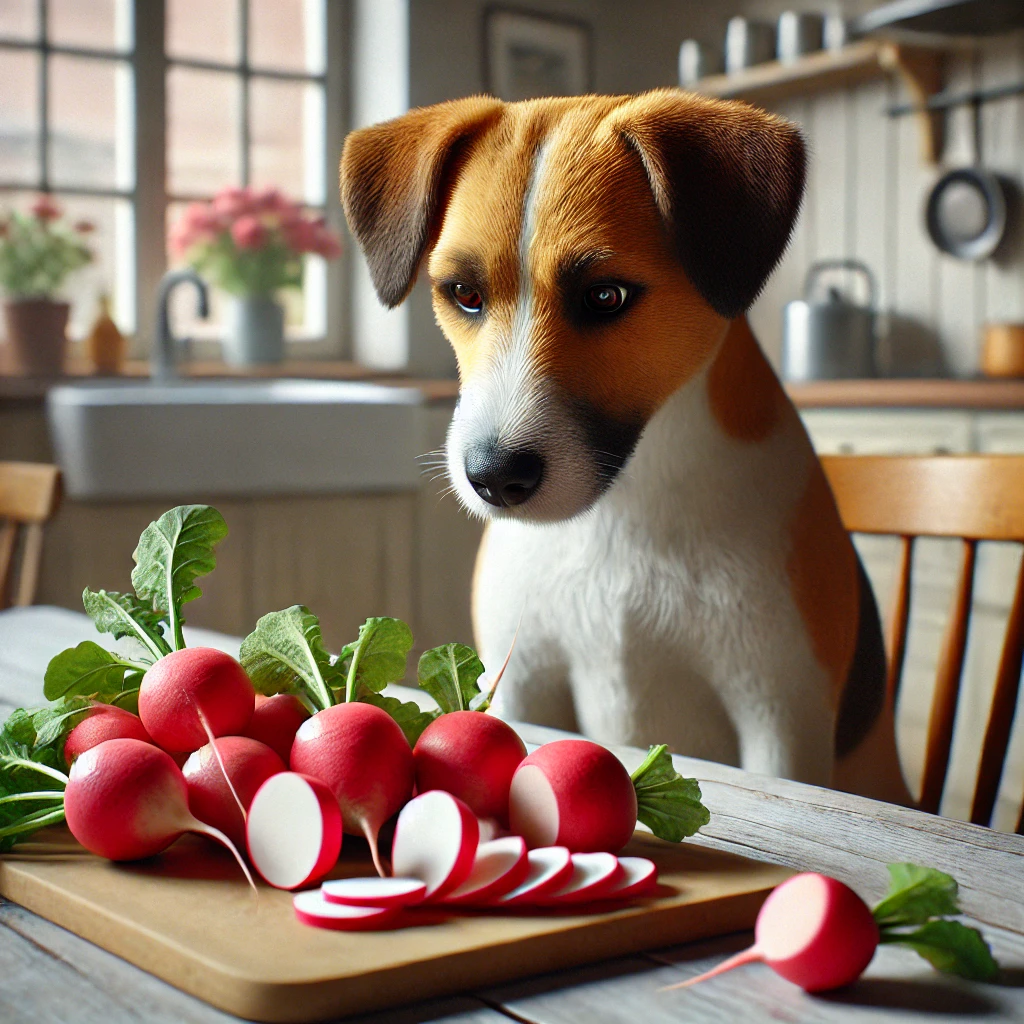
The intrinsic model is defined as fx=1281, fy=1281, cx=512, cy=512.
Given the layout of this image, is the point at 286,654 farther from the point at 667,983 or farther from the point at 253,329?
the point at 253,329

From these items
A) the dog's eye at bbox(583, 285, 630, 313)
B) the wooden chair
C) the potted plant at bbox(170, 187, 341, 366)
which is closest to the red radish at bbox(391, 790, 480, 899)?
the dog's eye at bbox(583, 285, 630, 313)

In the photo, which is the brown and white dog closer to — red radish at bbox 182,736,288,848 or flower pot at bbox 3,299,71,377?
red radish at bbox 182,736,288,848

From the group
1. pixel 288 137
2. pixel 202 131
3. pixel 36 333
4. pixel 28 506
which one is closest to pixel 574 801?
pixel 28 506

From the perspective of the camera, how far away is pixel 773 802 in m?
0.67

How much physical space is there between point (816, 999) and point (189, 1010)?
20cm

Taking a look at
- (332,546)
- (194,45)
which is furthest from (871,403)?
(194,45)

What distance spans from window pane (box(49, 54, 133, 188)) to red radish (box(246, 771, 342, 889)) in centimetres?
306

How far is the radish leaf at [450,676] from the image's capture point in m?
0.62

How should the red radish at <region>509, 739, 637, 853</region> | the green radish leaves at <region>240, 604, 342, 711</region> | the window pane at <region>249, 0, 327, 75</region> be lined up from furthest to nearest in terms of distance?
the window pane at <region>249, 0, 327, 75</region>
the green radish leaves at <region>240, 604, 342, 711</region>
the red radish at <region>509, 739, 637, 853</region>

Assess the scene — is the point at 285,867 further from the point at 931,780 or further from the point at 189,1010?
the point at 931,780

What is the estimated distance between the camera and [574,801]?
0.50 meters

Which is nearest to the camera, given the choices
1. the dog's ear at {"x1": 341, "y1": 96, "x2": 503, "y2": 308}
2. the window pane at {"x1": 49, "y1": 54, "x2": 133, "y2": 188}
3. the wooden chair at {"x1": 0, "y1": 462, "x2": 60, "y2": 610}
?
the dog's ear at {"x1": 341, "y1": 96, "x2": 503, "y2": 308}

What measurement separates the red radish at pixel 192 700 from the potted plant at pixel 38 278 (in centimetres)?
254

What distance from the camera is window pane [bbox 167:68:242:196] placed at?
3320 mm
